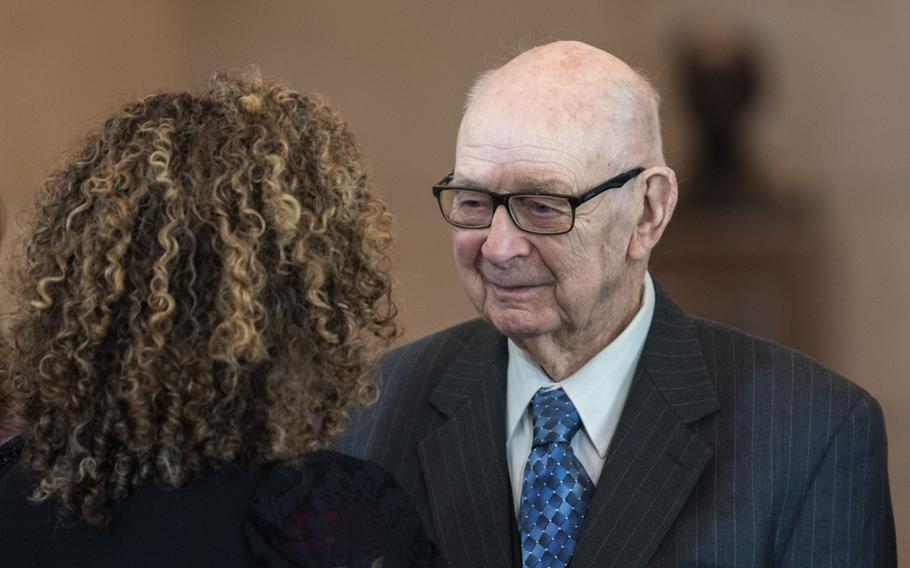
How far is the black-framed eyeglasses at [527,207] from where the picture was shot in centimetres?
249

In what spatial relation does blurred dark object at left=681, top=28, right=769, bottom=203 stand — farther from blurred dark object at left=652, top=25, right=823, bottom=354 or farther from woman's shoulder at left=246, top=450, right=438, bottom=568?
woman's shoulder at left=246, top=450, right=438, bottom=568

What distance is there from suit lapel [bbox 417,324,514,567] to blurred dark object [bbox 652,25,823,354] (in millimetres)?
3887

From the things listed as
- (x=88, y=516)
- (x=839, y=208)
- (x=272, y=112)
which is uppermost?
(x=272, y=112)

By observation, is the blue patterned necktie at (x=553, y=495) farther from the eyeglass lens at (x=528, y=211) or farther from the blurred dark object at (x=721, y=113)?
the blurred dark object at (x=721, y=113)

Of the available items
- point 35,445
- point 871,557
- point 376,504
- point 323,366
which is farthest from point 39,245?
point 871,557

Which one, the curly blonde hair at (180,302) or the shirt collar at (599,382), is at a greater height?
the curly blonde hair at (180,302)

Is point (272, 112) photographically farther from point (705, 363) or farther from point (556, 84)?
point (705, 363)

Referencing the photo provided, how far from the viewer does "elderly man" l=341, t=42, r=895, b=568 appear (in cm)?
242

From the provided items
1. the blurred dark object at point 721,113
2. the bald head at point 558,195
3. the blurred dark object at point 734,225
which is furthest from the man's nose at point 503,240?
the blurred dark object at point 721,113

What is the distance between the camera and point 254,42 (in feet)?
24.6

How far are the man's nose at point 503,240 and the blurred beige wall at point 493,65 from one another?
4.31 meters

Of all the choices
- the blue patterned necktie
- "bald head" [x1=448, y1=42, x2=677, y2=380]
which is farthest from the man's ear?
the blue patterned necktie

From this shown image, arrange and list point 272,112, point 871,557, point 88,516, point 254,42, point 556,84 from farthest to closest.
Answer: point 254,42 < point 556,84 < point 871,557 < point 272,112 < point 88,516

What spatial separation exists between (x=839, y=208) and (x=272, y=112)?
5.76m
